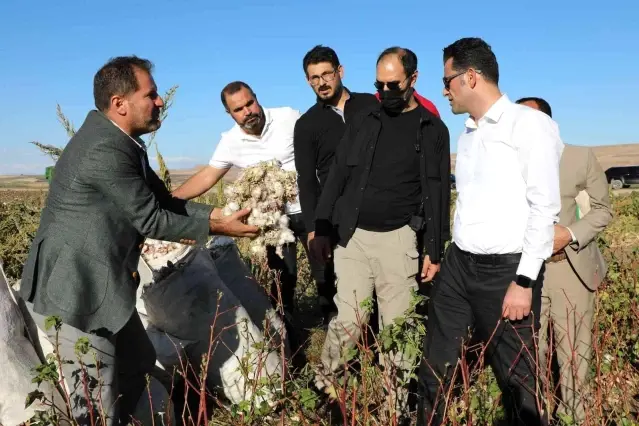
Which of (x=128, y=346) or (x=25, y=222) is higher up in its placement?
(x=25, y=222)

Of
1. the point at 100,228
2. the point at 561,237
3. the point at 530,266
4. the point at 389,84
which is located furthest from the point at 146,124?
the point at 561,237

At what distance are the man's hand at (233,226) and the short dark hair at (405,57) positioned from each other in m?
1.21

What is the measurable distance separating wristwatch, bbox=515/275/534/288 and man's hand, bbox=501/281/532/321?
0.7 inches

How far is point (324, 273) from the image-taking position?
14.5 feet

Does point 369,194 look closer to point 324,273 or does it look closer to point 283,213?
point 283,213

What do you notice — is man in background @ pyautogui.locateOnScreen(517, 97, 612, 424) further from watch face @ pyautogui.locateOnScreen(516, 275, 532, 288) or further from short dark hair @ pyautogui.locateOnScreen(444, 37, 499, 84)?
short dark hair @ pyautogui.locateOnScreen(444, 37, 499, 84)

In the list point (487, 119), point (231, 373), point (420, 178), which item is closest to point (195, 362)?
point (231, 373)

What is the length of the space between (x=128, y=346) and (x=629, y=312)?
3.23 metres

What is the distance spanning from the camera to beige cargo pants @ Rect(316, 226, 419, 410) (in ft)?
11.5

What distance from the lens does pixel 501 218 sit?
2.52 m

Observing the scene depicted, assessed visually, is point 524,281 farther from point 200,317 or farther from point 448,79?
point 200,317

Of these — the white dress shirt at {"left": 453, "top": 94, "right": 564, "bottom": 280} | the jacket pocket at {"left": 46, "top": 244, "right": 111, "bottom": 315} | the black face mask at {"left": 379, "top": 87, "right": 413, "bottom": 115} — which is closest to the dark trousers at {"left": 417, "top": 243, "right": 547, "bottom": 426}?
the white dress shirt at {"left": 453, "top": 94, "right": 564, "bottom": 280}

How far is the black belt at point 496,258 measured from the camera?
252 cm

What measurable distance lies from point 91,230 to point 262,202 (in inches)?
40.8
